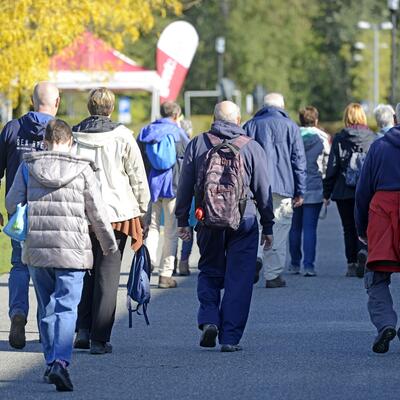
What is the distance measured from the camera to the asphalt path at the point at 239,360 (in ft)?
27.2

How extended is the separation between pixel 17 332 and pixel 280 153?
4.60 metres

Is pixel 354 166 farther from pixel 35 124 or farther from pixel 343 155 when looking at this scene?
pixel 35 124

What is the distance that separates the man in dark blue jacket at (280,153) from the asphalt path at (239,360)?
122 centimetres

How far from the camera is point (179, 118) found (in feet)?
50.3

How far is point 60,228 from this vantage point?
27.5 feet

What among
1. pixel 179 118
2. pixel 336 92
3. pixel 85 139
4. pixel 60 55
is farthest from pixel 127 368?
pixel 336 92

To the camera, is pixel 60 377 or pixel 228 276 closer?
pixel 60 377

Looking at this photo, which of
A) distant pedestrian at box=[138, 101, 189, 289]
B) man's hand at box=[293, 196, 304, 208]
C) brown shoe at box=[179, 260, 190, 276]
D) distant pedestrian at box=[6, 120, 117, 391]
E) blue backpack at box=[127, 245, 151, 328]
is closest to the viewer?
distant pedestrian at box=[6, 120, 117, 391]

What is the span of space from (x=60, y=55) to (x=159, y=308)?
15701mm

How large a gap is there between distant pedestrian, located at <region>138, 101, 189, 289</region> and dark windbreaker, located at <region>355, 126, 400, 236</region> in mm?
4884

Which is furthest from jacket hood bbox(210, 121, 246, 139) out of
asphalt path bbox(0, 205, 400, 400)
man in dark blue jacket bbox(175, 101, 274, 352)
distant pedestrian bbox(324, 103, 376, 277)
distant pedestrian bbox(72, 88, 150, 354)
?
distant pedestrian bbox(324, 103, 376, 277)

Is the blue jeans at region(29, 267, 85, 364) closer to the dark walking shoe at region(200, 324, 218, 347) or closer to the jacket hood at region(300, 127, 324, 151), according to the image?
the dark walking shoe at region(200, 324, 218, 347)

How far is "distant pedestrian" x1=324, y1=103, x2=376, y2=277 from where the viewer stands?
1510cm

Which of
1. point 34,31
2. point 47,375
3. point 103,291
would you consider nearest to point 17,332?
point 103,291
